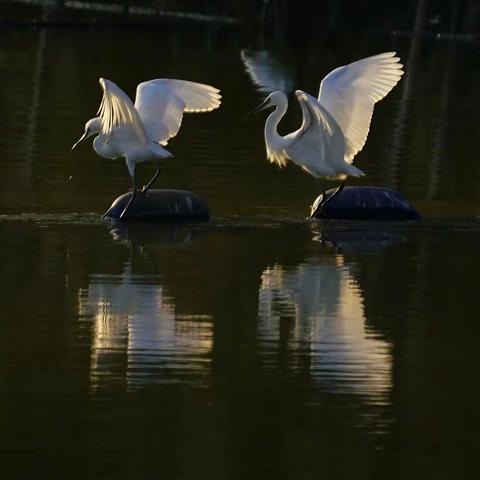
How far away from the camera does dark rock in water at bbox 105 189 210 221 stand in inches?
714

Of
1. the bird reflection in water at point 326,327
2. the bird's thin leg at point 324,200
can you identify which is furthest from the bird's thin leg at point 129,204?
the bird reflection in water at point 326,327

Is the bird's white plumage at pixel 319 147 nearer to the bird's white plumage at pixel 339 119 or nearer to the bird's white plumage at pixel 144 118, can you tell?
the bird's white plumage at pixel 339 119

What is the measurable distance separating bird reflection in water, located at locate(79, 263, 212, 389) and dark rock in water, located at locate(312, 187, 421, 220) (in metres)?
3.46

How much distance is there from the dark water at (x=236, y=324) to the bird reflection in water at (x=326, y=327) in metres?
0.03

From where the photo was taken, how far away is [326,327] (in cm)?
1340

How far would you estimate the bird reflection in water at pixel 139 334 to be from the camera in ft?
38.8

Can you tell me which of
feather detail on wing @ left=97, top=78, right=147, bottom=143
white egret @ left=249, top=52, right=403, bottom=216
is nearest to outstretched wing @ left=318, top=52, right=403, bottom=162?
white egret @ left=249, top=52, right=403, bottom=216

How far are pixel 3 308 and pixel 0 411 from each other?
3.05 metres

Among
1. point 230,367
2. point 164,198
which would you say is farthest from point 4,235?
point 230,367

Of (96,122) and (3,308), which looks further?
(96,122)

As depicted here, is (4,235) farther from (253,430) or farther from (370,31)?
(370,31)

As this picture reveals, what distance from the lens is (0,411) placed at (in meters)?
10.9

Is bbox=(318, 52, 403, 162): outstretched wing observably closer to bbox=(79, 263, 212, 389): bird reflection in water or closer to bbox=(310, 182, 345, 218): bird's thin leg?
bbox=(310, 182, 345, 218): bird's thin leg

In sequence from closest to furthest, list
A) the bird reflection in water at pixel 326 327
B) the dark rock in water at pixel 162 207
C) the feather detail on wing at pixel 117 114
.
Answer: the bird reflection in water at pixel 326 327 → the feather detail on wing at pixel 117 114 → the dark rock in water at pixel 162 207
